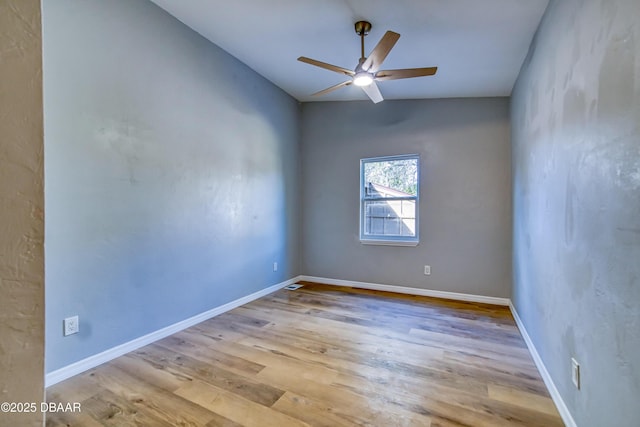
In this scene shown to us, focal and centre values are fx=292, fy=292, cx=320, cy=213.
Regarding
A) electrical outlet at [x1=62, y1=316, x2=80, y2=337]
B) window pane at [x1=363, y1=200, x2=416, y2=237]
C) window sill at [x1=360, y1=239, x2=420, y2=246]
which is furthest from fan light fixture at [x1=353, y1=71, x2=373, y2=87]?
electrical outlet at [x1=62, y1=316, x2=80, y2=337]

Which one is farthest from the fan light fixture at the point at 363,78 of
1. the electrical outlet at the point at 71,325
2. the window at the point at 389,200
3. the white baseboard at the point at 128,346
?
the electrical outlet at the point at 71,325

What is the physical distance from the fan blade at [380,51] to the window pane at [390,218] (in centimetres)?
212

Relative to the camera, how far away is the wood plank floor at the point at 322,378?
163cm

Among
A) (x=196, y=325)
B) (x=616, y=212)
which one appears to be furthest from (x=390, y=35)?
(x=196, y=325)

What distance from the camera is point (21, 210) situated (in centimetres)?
48

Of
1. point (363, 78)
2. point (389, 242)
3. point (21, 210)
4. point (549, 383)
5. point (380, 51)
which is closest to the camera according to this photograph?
point (21, 210)

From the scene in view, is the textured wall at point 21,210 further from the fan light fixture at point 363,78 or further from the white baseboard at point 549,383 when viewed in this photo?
the fan light fixture at point 363,78

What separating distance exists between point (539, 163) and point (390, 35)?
4.80ft

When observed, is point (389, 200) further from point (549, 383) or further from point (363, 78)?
point (549, 383)

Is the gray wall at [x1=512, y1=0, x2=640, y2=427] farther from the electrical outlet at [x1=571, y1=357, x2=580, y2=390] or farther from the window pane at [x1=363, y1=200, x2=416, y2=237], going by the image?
the window pane at [x1=363, y1=200, x2=416, y2=237]

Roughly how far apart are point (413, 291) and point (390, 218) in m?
1.06

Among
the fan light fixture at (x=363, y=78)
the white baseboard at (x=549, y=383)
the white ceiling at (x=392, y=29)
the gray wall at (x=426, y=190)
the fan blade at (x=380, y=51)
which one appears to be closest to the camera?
the white baseboard at (x=549, y=383)

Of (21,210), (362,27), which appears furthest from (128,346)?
(362,27)

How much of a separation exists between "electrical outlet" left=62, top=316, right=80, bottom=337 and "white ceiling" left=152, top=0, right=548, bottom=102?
8.43 feet
